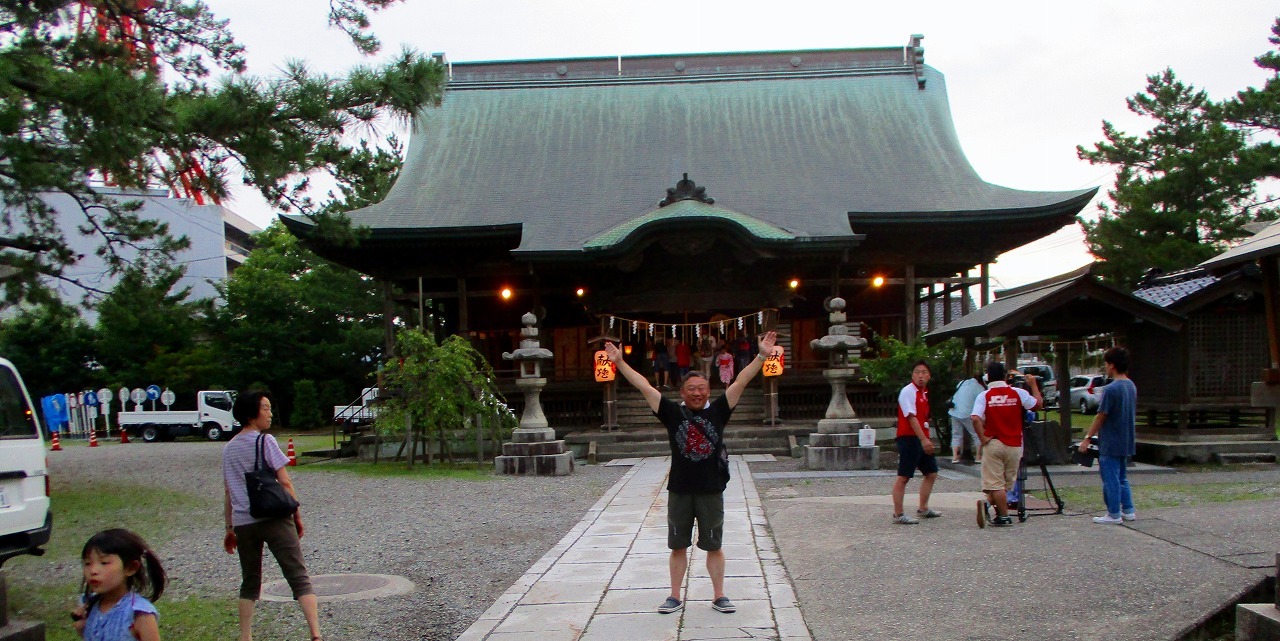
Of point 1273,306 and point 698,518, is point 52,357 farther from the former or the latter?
point 1273,306

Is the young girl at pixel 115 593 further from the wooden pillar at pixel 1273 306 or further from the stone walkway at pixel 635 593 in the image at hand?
the wooden pillar at pixel 1273 306

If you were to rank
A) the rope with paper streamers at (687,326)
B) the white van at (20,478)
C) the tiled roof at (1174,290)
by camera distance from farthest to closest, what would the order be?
the rope with paper streamers at (687,326) < the tiled roof at (1174,290) < the white van at (20,478)

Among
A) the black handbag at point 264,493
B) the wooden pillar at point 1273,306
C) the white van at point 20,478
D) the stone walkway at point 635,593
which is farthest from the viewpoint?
the white van at point 20,478

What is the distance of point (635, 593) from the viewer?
6367 mm

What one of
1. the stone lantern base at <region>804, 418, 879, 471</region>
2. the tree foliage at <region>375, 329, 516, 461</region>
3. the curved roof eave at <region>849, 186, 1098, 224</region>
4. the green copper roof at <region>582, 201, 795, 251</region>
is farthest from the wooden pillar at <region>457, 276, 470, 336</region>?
the stone lantern base at <region>804, 418, 879, 471</region>

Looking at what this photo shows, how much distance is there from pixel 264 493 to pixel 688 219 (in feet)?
43.2

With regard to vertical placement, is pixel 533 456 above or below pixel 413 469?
above

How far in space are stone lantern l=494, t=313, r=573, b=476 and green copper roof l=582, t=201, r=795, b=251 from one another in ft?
10.2

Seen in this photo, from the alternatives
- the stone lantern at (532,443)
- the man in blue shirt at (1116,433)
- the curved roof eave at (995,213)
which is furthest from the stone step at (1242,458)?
the stone lantern at (532,443)

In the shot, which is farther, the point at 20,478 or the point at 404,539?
the point at 404,539

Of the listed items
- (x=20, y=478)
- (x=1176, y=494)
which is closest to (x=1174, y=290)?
(x=1176, y=494)

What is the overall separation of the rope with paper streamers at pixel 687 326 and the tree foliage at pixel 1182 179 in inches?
466

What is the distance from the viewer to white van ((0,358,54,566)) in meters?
6.57

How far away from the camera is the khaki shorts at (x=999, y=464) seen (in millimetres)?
8266
